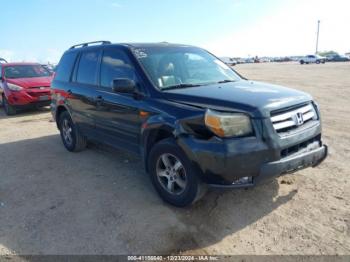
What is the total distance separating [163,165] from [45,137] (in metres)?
4.88

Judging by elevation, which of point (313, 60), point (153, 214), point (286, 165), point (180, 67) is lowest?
point (313, 60)

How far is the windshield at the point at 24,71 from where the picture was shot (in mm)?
11555

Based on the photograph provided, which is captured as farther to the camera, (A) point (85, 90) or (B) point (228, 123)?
(A) point (85, 90)

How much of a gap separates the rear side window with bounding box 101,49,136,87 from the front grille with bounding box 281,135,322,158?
211 centimetres

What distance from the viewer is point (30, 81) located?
11.0 m

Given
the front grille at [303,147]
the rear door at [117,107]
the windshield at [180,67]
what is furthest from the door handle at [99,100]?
the front grille at [303,147]

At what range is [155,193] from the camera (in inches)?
167

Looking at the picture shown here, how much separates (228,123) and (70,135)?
4055mm

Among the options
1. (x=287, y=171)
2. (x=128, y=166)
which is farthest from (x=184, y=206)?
(x=128, y=166)

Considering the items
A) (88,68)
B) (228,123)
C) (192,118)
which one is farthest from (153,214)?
(88,68)

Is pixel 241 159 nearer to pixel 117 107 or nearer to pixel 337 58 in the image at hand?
pixel 117 107

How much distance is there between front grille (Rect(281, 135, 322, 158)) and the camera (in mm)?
3367

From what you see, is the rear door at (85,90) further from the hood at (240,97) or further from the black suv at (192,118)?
the hood at (240,97)

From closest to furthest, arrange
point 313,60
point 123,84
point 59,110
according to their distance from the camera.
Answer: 1. point 123,84
2. point 59,110
3. point 313,60
